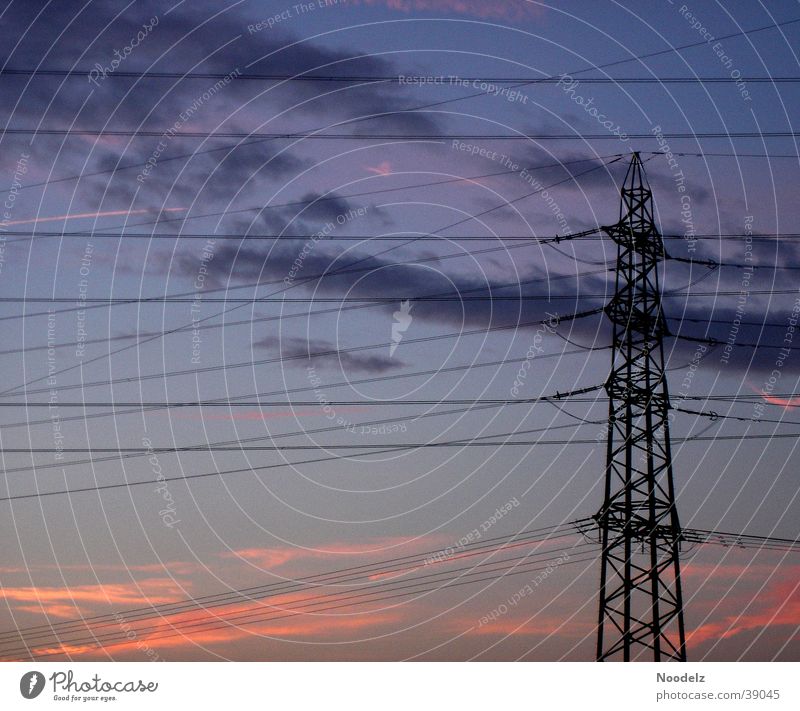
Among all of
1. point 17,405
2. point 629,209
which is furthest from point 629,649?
point 17,405

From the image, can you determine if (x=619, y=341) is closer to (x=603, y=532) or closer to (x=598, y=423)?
(x=598, y=423)

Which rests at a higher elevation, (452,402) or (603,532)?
(452,402)

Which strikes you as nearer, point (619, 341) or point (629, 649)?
point (629, 649)

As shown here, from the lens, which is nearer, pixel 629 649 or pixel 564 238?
pixel 629 649

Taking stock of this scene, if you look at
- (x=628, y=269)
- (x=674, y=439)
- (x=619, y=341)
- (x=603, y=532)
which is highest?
(x=628, y=269)

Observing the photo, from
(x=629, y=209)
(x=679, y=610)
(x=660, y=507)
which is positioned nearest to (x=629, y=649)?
(x=679, y=610)
